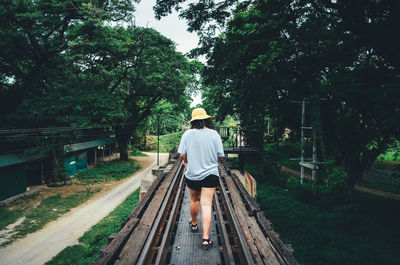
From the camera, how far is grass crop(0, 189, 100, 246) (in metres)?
11.1

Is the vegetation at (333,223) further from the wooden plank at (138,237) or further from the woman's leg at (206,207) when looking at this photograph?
the woman's leg at (206,207)

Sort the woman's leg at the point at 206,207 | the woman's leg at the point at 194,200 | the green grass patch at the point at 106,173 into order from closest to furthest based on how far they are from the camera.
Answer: the woman's leg at the point at 206,207 < the woman's leg at the point at 194,200 < the green grass patch at the point at 106,173

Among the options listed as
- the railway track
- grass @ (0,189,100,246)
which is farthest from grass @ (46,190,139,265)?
the railway track

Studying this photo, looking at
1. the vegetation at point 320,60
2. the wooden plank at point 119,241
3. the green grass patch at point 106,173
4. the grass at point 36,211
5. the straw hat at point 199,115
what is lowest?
the grass at point 36,211

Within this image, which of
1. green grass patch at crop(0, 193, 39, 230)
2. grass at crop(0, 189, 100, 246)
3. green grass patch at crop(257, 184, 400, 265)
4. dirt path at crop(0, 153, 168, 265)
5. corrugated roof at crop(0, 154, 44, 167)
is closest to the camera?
green grass patch at crop(257, 184, 400, 265)

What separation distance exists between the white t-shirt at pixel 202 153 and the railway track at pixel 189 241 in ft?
3.44

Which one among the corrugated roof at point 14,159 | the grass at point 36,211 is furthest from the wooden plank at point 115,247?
the corrugated roof at point 14,159

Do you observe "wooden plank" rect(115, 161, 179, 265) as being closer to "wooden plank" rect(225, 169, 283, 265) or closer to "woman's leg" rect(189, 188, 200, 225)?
"woman's leg" rect(189, 188, 200, 225)

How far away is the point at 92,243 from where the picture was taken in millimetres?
9781

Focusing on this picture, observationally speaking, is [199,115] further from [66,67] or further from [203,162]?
[66,67]

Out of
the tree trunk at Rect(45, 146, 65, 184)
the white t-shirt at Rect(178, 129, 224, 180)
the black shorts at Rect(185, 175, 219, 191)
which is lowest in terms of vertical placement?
the tree trunk at Rect(45, 146, 65, 184)

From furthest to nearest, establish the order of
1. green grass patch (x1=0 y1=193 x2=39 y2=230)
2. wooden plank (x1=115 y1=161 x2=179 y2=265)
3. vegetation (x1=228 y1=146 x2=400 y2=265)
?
green grass patch (x1=0 y1=193 x2=39 y2=230)
vegetation (x1=228 y1=146 x2=400 y2=265)
wooden plank (x1=115 y1=161 x2=179 y2=265)

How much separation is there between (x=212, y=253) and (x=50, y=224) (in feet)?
42.3

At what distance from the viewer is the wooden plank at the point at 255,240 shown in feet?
8.03
